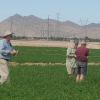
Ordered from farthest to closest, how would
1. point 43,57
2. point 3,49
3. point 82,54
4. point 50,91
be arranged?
point 43,57 < point 82,54 < point 3,49 < point 50,91

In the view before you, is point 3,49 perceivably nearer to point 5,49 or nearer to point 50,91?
point 5,49

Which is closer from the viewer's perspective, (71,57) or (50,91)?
(50,91)

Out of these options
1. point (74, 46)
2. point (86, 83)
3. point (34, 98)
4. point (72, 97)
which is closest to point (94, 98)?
point (72, 97)

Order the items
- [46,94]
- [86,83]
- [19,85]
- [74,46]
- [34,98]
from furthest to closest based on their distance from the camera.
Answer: [74,46], [86,83], [19,85], [46,94], [34,98]

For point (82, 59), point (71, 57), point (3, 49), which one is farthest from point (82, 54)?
point (3, 49)

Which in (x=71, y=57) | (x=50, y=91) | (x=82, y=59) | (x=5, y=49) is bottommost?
(x=50, y=91)

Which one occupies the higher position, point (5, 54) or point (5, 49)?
point (5, 49)

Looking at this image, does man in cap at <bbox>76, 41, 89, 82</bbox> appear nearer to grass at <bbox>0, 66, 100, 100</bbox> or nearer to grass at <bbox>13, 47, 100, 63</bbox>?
grass at <bbox>0, 66, 100, 100</bbox>

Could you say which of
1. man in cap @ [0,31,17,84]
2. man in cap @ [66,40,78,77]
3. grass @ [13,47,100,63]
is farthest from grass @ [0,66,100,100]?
grass @ [13,47,100,63]

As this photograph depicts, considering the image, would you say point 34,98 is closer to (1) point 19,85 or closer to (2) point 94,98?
(2) point 94,98

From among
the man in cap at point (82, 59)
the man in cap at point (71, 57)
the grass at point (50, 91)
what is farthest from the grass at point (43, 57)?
the grass at point (50, 91)

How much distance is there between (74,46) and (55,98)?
25.4 feet

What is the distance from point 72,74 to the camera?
72.5ft

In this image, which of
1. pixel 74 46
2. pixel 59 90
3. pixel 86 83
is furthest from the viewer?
pixel 74 46
